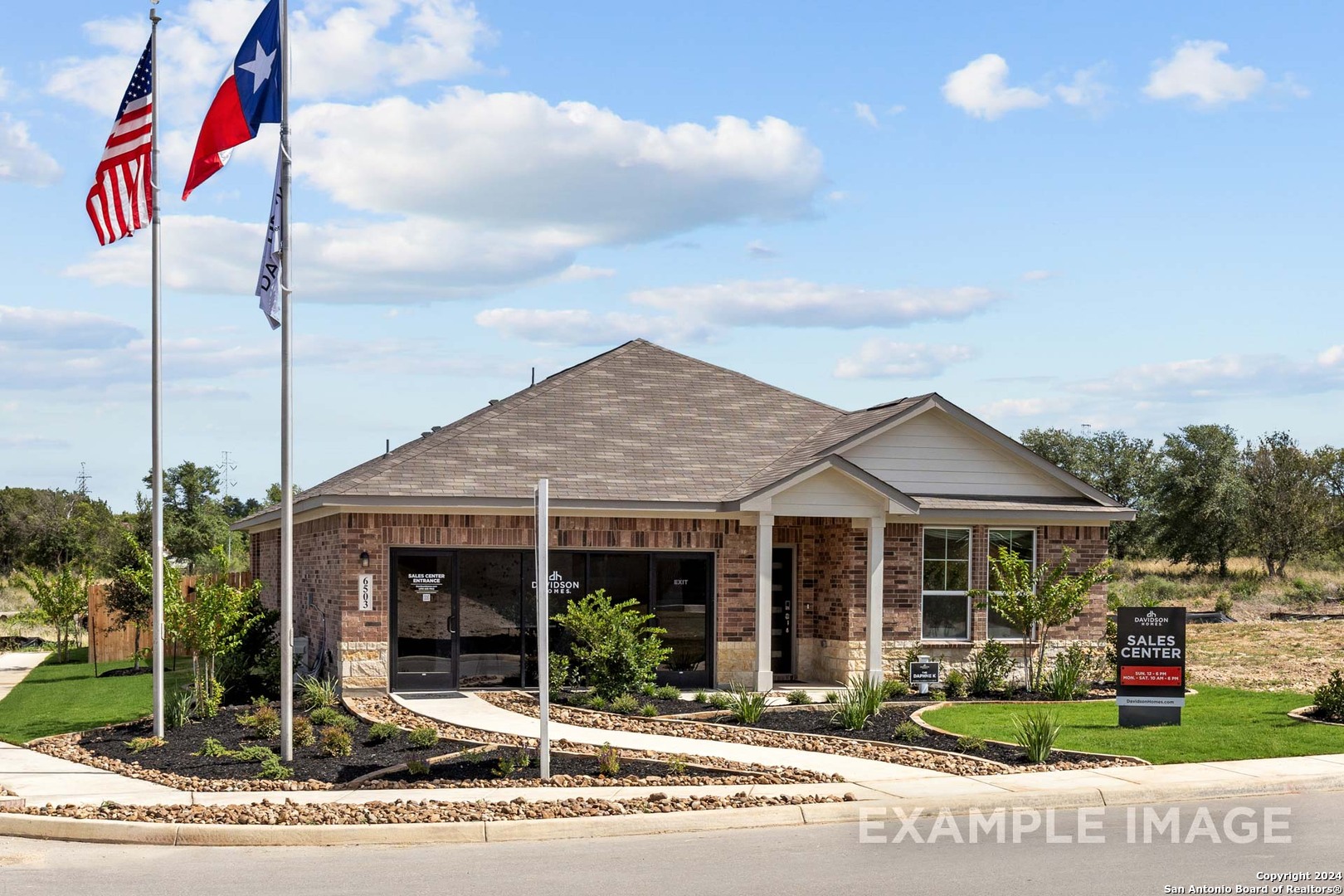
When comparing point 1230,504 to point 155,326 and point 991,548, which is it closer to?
point 991,548

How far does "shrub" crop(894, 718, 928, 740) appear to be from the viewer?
15477 millimetres

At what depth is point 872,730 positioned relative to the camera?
16.3 m

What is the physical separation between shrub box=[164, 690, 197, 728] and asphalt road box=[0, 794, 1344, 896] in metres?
5.77

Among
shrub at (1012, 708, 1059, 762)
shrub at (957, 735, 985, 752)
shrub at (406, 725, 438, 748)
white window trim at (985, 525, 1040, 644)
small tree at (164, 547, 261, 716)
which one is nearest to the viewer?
shrub at (1012, 708, 1059, 762)

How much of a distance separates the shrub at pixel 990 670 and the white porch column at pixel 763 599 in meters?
3.23

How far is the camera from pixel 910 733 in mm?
15516

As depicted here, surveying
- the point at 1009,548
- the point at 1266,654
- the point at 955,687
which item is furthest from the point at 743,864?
the point at 1266,654

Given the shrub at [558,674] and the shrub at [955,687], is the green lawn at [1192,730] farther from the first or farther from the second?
the shrub at [558,674]

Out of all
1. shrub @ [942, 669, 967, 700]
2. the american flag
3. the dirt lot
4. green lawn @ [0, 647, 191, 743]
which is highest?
the american flag

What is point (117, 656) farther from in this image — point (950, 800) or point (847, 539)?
point (950, 800)

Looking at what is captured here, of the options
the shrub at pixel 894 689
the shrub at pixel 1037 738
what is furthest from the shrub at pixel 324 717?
the shrub at pixel 1037 738

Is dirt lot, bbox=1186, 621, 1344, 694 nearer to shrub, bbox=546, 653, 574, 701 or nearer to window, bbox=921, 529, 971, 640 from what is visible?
window, bbox=921, 529, 971, 640

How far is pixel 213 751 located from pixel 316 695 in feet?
12.5

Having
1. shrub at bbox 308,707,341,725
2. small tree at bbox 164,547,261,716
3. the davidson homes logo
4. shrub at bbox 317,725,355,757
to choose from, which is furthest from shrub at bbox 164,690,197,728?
the davidson homes logo
